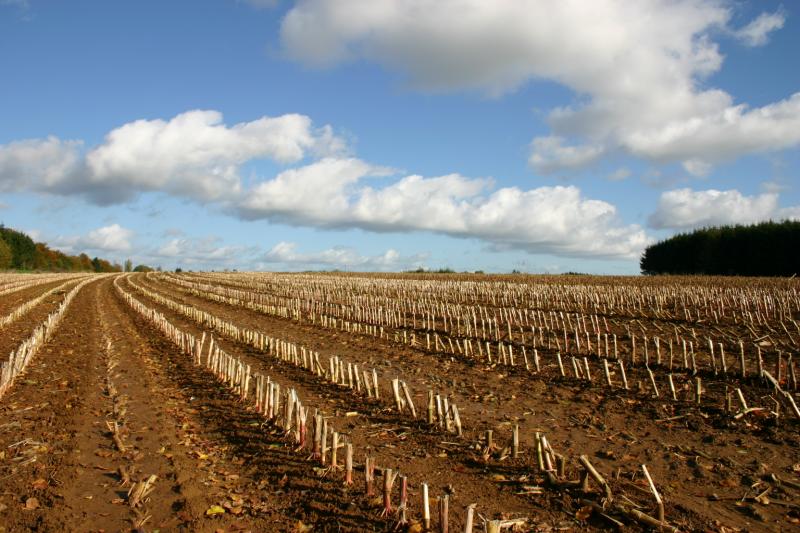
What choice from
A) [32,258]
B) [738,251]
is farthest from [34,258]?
[738,251]

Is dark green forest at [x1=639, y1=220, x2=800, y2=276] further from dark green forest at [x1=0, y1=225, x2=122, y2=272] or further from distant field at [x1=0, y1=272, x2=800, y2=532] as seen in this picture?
dark green forest at [x1=0, y1=225, x2=122, y2=272]

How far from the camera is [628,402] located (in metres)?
10.2

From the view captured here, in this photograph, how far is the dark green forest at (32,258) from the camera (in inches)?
4031

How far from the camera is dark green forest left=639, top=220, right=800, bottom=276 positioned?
2215 inches

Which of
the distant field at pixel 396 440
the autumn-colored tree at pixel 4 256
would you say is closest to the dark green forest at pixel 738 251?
the distant field at pixel 396 440

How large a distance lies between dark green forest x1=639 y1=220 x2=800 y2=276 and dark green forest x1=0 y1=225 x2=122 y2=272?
109898 mm

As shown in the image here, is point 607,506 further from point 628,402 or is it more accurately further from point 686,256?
point 686,256

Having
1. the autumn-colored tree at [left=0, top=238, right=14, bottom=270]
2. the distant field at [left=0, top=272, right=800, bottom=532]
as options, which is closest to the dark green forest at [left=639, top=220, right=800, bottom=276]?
the distant field at [left=0, top=272, right=800, bottom=532]

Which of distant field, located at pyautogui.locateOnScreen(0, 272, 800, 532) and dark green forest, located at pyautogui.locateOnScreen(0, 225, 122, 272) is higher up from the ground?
dark green forest, located at pyautogui.locateOnScreen(0, 225, 122, 272)

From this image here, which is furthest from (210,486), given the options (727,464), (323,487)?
(727,464)

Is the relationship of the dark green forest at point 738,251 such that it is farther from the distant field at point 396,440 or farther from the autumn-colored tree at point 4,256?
the autumn-colored tree at point 4,256

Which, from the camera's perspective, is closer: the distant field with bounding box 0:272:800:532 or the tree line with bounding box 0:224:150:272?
the distant field with bounding box 0:272:800:532

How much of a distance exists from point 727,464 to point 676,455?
2.03ft

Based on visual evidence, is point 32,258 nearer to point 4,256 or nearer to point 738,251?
point 4,256
